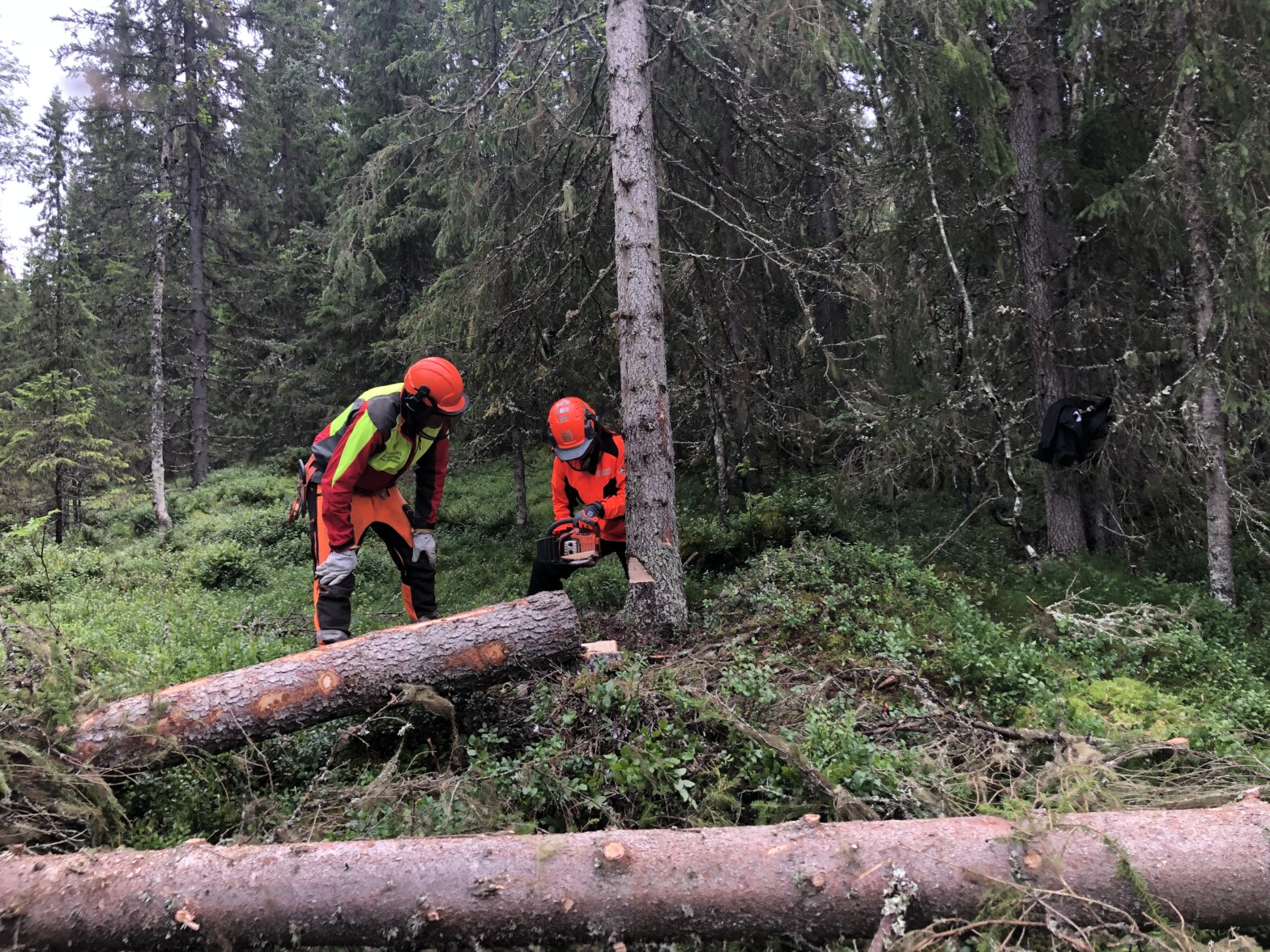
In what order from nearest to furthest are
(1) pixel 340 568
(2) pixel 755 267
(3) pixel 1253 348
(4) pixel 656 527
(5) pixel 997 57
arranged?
(1) pixel 340 568 < (4) pixel 656 527 < (3) pixel 1253 348 < (5) pixel 997 57 < (2) pixel 755 267

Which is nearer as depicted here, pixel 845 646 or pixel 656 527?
pixel 845 646

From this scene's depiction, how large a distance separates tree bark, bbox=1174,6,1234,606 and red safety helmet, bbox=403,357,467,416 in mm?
6200

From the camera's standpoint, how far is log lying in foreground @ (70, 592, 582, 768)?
3.54 m

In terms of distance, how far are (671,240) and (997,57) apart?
12.6 ft

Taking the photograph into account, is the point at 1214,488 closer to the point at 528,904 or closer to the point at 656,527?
the point at 656,527

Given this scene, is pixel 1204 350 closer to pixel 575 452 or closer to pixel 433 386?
pixel 575 452

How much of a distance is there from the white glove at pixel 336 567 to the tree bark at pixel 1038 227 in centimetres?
695

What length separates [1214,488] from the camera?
6332mm

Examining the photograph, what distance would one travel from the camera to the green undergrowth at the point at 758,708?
3.30m

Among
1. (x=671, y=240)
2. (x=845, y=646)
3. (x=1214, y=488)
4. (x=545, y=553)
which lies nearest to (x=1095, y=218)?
(x=1214, y=488)

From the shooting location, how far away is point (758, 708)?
3.97m

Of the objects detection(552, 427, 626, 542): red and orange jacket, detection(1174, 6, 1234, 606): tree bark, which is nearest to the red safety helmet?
detection(552, 427, 626, 542): red and orange jacket

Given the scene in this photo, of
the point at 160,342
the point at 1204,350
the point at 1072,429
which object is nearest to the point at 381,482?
the point at 1072,429

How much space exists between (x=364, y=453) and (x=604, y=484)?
2.18m
